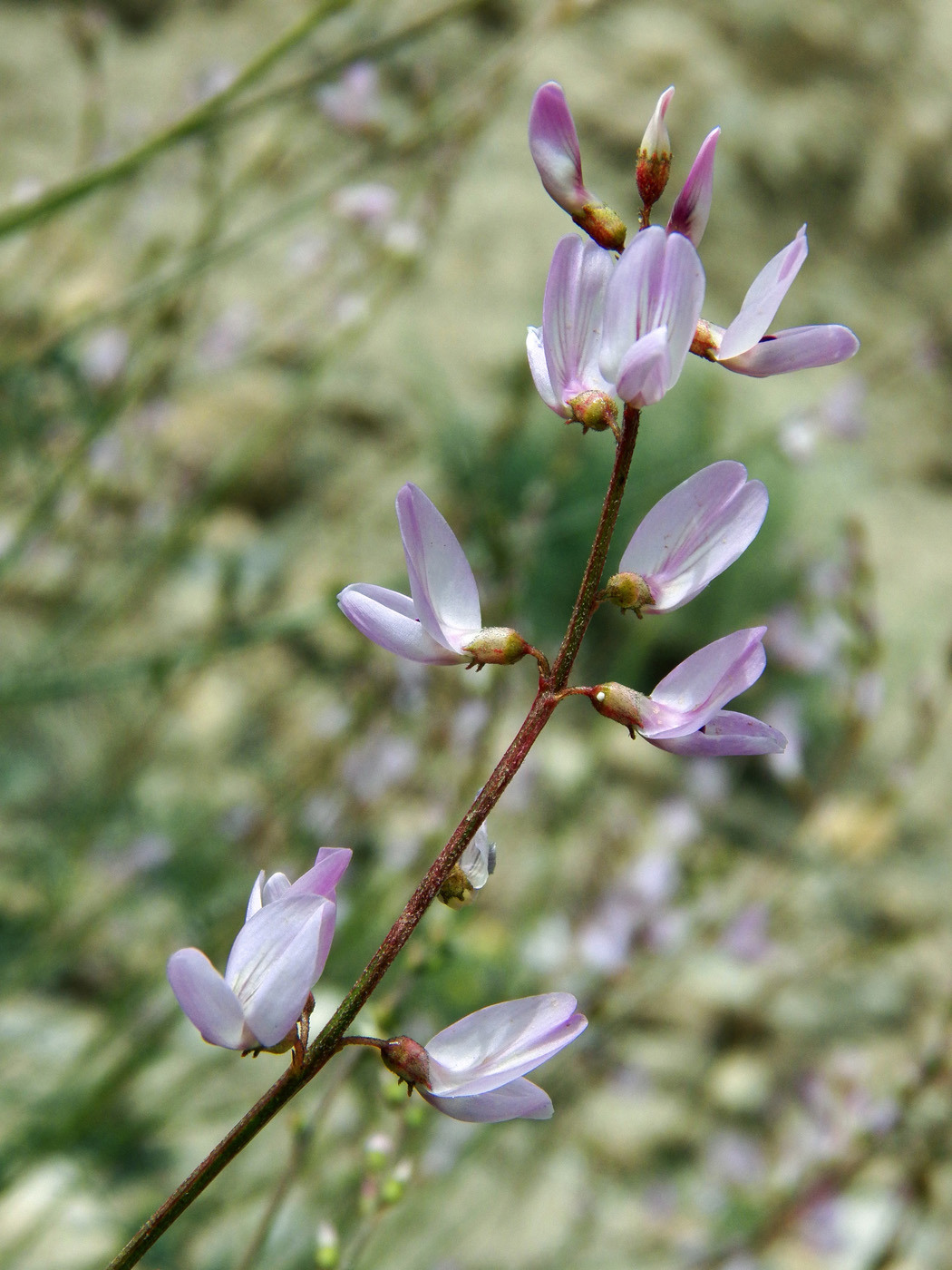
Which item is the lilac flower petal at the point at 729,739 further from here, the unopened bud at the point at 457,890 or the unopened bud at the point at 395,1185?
the unopened bud at the point at 395,1185

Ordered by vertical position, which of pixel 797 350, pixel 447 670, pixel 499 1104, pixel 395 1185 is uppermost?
pixel 797 350

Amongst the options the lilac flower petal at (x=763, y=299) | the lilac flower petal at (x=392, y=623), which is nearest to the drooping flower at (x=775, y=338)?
the lilac flower petal at (x=763, y=299)

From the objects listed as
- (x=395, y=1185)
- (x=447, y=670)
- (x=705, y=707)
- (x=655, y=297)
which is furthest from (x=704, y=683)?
(x=447, y=670)

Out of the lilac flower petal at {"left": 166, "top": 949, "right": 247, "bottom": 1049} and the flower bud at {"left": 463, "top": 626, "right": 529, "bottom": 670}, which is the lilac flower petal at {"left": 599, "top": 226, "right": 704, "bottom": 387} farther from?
the lilac flower petal at {"left": 166, "top": 949, "right": 247, "bottom": 1049}

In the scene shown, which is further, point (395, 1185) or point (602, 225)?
point (395, 1185)

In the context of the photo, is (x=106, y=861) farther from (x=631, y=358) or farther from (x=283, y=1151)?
(x=631, y=358)

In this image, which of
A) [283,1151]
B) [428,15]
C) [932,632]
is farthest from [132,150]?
[932,632]

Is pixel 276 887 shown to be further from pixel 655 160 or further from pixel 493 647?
pixel 655 160
